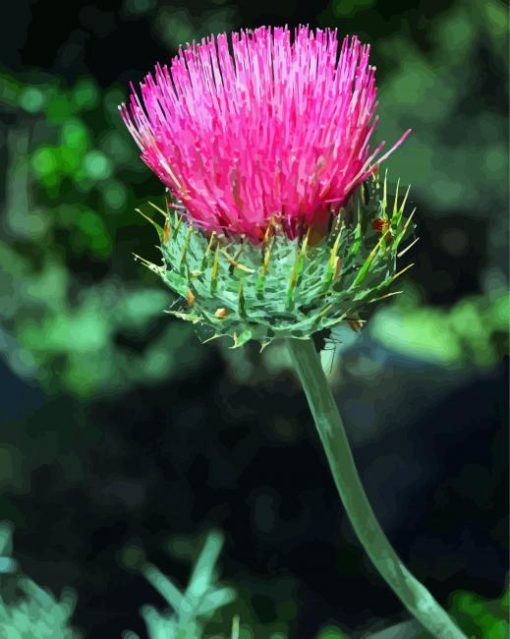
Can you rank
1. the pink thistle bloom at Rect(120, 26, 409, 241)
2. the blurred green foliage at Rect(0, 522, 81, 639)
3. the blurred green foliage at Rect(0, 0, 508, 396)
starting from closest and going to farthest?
the pink thistle bloom at Rect(120, 26, 409, 241) → the blurred green foliage at Rect(0, 522, 81, 639) → the blurred green foliage at Rect(0, 0, 508, 396)

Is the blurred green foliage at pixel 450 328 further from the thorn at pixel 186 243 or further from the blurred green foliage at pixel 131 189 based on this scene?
the thorn at pixel 186 243

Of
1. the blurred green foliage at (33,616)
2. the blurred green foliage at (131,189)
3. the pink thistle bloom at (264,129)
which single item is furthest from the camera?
the blurred green foliage at (131,189)

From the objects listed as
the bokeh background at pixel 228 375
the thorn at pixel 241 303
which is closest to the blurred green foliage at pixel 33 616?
the bokeh background at pixel 228 375

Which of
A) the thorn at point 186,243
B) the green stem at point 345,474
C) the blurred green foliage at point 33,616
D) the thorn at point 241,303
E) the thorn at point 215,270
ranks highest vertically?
the thorn at point 186,243

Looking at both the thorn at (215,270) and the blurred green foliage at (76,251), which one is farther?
the blurred green foliage at (76,251)

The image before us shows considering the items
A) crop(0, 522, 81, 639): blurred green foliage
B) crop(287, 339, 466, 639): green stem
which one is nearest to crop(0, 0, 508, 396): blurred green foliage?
crop(0, 522, 81, 639): blurred green foliage

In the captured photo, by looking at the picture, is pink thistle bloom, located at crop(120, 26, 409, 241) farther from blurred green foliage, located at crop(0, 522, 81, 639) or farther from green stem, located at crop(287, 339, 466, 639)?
blurred green foliage, located at crop(0, 522, 81, 639)

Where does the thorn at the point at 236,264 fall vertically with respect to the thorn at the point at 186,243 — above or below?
below

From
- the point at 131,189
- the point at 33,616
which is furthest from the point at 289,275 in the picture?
the point at 131,189
